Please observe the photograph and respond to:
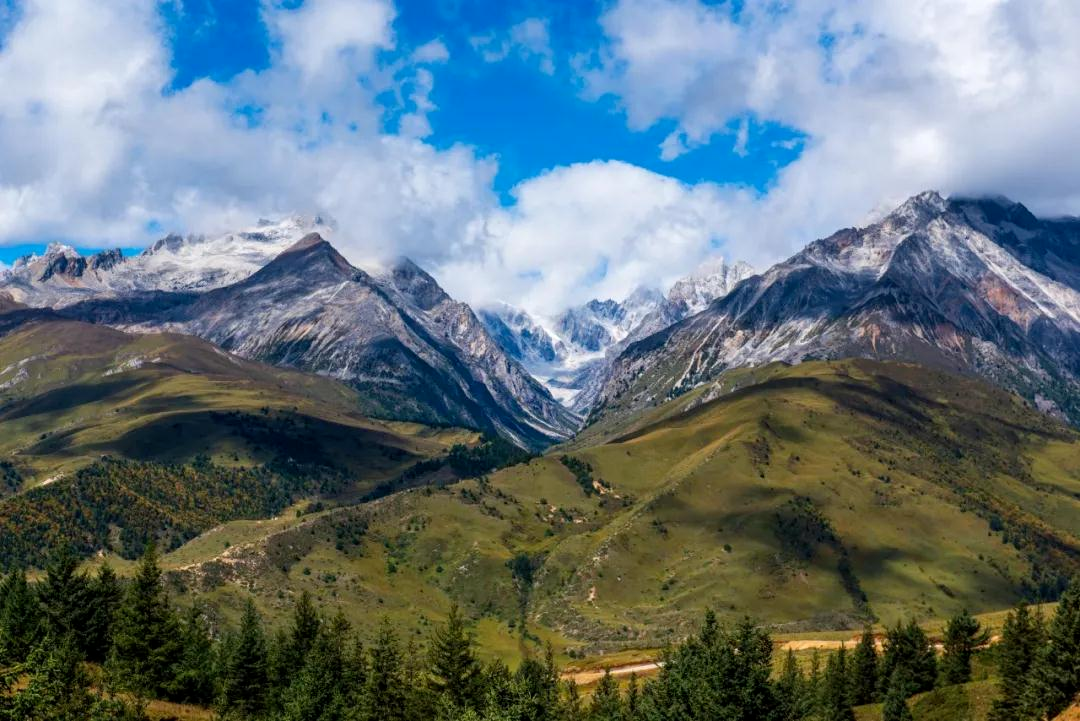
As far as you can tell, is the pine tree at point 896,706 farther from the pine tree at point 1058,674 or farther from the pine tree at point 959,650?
the pine tree at point 1058,674

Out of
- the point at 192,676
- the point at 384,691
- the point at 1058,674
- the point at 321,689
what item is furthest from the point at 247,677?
the point at 1058,674

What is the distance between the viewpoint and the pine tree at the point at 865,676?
504ft

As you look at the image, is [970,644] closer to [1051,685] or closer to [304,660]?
[1051,685]

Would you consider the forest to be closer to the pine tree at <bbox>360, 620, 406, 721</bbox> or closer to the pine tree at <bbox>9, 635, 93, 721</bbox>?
the pine tree at <bbox>360, 620, 406, 721</bbox>

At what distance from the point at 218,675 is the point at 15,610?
24.3m

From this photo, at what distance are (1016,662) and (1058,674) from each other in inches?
1127

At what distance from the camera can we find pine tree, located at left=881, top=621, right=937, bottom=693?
487ft

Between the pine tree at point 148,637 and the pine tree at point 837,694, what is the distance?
7663cm

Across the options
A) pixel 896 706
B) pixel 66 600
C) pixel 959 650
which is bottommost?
pixel 896 706

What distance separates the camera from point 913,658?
5920 inches

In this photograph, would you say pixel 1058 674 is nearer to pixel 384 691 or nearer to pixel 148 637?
pixel 384 691

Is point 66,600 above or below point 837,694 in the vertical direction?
above

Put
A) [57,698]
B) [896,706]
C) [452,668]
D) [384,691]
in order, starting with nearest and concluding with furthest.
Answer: [57,698] < [384,691] < [452,668] < [896,706]

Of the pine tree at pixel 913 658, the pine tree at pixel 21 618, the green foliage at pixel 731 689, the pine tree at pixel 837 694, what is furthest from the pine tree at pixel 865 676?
the pine tree at pixel 21 618
